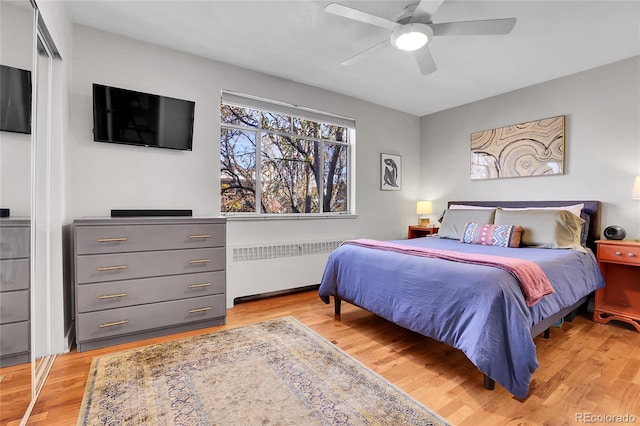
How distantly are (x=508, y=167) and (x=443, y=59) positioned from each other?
170 cm

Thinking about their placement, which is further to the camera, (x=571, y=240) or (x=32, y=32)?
(x=571, y=240)

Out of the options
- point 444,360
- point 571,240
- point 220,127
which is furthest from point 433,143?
point 444,360

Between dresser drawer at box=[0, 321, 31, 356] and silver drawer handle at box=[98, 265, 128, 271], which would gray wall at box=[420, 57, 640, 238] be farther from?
dresser drawer at box=[0, 321, 31, 356]

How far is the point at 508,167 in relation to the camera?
387 centimetres

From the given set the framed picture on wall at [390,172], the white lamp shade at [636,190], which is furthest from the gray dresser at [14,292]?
the white lamp shade at [636,190]

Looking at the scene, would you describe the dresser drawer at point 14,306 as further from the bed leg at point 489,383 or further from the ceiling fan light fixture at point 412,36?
the ceiling fan light fixture at point 412,36

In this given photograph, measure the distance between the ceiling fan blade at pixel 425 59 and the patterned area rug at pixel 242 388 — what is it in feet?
7.95

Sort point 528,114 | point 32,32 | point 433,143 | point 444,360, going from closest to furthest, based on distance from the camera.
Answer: point 32,32 → point 444,360 → point 528,114 → point 433,143

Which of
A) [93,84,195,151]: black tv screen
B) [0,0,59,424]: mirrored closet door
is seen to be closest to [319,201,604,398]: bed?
[93,84,195,151]: black tv screen

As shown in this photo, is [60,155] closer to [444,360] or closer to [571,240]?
[444,360]

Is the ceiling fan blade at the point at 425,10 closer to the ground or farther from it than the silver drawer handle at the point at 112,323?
farther from it

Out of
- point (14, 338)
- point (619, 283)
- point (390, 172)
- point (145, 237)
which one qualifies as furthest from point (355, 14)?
point (619, 283)

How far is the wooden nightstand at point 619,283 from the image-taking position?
106 inches

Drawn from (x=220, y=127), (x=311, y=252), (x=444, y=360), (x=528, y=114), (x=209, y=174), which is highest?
(x=528, y=114)
